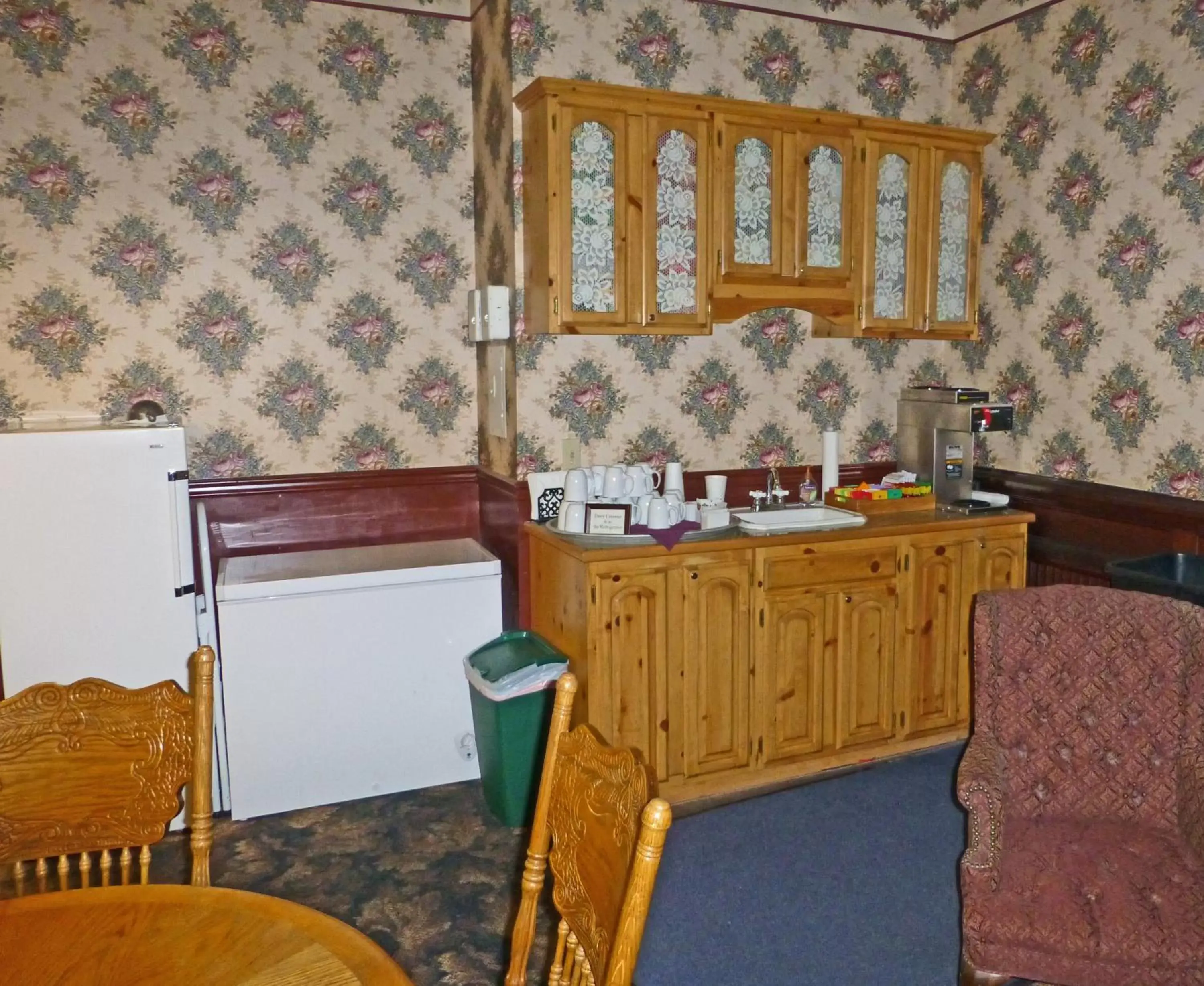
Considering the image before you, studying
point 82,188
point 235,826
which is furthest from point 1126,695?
point 82,188

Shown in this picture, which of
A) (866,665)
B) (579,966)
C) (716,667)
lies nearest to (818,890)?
(716,667)

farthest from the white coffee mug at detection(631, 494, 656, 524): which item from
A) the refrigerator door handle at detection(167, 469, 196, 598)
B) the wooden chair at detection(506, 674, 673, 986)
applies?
the wooden chair at detection(506, 674, 673, 986)

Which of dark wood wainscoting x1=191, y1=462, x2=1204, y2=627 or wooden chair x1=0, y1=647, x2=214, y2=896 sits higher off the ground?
dark wood wainscoting x1=191, y1=462, x2=1204, y2=627

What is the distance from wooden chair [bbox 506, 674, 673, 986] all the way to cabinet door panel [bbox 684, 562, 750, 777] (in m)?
1.66

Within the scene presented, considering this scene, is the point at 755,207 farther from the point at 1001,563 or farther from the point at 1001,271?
the point at 1001,563

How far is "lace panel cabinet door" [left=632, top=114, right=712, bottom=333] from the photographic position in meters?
3.33

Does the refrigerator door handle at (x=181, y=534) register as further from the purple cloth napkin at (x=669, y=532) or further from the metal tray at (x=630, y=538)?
the purple cloth napkin at (x=669, y=532)

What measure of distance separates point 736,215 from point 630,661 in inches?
63.8

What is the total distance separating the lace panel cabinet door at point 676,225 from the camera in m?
3.33

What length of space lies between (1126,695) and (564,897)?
1.58m

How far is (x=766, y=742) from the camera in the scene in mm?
3332

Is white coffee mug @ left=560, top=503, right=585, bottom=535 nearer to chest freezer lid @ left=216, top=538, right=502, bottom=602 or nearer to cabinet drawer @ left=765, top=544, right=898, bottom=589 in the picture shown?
chest freezer lid @ left=216, top=538, right=502, bottom=602

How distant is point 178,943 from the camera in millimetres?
1269

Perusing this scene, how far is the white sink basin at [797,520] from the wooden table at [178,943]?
7.31ft
